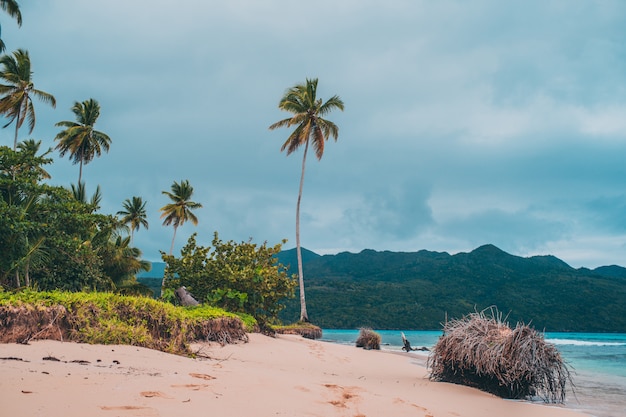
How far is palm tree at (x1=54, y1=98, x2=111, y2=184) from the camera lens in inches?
1455

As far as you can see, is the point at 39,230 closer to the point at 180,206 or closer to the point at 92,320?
the point at 92,320

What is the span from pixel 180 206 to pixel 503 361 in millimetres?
46770

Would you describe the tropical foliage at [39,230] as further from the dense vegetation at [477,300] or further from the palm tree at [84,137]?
the dense vegetation at [477,300]

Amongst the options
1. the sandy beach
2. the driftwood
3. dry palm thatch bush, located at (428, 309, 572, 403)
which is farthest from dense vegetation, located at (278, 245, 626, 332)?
the sandy beach

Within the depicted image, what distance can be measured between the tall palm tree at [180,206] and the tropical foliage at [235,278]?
3319 cm

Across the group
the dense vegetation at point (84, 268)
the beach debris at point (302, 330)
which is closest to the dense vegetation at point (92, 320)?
the dense vegetation at point (84, 268)

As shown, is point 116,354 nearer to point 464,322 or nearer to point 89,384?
point 89,384

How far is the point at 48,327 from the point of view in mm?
6133

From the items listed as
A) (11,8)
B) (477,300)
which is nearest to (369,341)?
(11,8)

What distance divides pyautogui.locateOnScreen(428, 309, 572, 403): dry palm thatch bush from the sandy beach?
31.3 inches

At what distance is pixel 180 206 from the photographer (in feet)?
166

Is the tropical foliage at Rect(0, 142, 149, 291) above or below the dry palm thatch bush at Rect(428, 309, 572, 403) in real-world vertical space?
above

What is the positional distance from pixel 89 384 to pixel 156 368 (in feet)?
4.55

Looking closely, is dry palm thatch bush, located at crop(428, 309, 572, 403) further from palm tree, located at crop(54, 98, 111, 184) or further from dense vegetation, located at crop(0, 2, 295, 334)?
palm tree, located at crop(54, 98, 111, 184)
